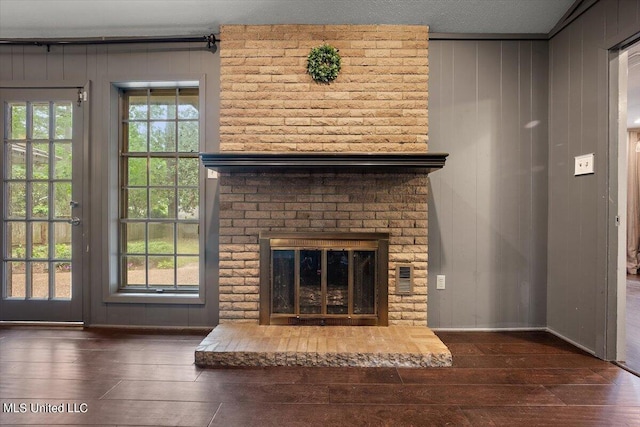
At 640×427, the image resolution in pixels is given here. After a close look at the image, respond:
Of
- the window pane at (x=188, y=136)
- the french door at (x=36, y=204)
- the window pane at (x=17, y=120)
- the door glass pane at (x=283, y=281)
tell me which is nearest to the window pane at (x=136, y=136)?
the window pane at (x=188, y=136)

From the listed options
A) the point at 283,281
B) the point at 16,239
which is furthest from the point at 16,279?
the point at 283,281

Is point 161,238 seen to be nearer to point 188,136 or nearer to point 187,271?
point 187,271

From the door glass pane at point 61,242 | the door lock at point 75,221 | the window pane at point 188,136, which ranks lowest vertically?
the door glass pane at point 61,242

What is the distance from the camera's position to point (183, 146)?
2.96m

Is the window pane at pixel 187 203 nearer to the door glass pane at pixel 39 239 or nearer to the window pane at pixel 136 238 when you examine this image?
the window pane at pixel 136 238

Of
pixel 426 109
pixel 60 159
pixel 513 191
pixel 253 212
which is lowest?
pixel 253 212

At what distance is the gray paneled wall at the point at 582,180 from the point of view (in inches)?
88.3

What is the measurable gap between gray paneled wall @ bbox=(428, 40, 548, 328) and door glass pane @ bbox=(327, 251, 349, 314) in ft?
2.46

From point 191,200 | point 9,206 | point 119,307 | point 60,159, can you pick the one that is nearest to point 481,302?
point 191,200

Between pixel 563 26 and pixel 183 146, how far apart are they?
10.9ft

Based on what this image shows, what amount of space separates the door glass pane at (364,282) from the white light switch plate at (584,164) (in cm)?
164

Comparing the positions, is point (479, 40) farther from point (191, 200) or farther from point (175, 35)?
point (191, 200)

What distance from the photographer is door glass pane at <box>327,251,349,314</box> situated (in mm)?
2668

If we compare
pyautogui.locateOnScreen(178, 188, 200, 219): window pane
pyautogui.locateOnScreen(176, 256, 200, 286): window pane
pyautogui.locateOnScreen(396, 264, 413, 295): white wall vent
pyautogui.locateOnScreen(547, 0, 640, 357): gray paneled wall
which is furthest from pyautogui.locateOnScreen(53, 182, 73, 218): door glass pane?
pyautogui.locateOnScreen(547, 0, 640, 357): gray paneled wall
